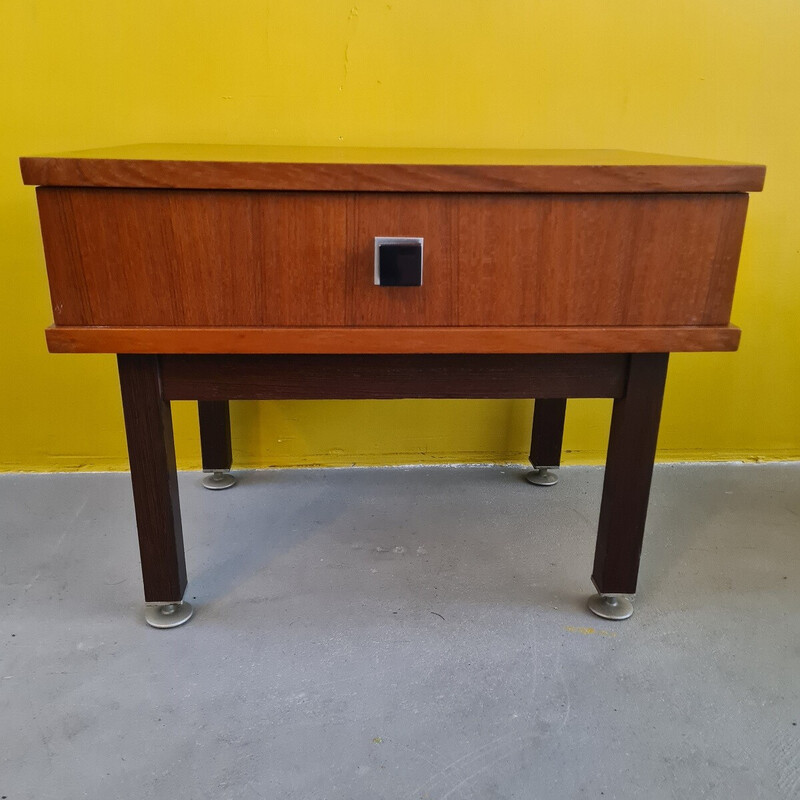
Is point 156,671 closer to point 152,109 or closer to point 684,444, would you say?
point 152,109

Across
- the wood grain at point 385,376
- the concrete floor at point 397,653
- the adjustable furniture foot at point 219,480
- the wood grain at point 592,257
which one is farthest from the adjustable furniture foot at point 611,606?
the adjustable furniture foot at point 219,480

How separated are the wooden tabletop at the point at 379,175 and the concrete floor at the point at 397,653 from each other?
2.00ft

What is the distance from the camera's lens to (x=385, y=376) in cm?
92

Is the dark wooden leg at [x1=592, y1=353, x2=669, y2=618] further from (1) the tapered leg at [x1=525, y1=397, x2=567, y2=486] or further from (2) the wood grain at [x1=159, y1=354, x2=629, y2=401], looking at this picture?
(1) the tapered leg at [x1=525, y1=397, x2=567, y2=486]

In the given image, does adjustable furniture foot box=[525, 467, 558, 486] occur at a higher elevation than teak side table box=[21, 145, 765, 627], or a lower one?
lower

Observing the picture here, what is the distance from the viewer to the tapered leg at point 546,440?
57.0 inches

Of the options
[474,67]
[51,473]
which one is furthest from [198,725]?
[474,67]

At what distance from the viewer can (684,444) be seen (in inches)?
63.4

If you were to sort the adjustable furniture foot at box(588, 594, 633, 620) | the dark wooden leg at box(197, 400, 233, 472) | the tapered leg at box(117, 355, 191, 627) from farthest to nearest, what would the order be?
the dark wooden leg at box(197, 400, 233, 472) → the adjustable furniture foot at box(588, 594, 633, 620) → the tapered leg at box(117, 355, 191, 627)

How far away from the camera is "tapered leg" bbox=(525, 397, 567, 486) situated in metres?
1.45

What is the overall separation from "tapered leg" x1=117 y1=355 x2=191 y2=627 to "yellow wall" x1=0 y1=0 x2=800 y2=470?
55 cm

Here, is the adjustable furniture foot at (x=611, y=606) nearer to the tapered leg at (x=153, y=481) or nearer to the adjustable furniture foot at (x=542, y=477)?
the adjustable furniture foot at (x=542, y=477)

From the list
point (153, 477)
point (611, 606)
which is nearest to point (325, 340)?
point (153, 477)

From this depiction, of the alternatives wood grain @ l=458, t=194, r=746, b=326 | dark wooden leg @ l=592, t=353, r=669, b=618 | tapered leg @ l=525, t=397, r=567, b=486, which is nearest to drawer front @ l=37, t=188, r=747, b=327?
wood grain @ l=458, t=194, r=746, b=326
